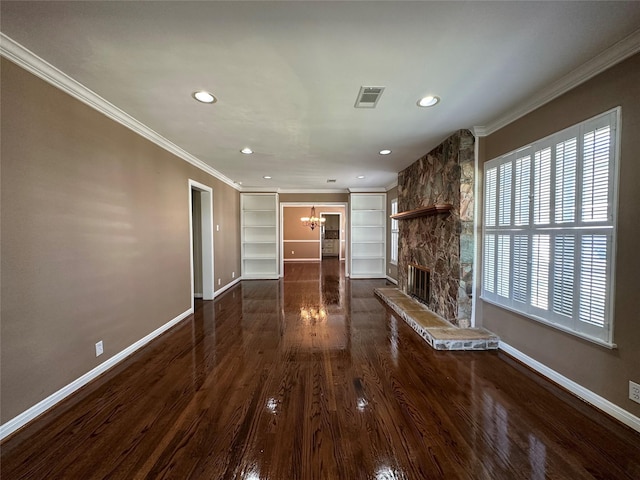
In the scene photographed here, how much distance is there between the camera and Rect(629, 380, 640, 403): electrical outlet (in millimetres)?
1762

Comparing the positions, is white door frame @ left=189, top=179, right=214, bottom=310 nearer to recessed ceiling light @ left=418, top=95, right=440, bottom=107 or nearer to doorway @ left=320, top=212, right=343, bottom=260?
recessed ceiling light @ left=418, top=95, right=440, bottom=107

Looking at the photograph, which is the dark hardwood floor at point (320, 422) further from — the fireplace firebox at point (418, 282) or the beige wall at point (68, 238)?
the fireplace firebox at point (418, 282)

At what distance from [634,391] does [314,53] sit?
3160mm

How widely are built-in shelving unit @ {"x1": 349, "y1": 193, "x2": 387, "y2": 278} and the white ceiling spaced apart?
4.36 m

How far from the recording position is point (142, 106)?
2.58m

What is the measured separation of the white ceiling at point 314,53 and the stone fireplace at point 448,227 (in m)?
0.51

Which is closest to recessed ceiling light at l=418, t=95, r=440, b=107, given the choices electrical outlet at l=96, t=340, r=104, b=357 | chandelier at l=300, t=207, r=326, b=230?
electrical outlet at l=96, t=340, r=104, b=357

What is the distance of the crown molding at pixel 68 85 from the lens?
5.68 feet

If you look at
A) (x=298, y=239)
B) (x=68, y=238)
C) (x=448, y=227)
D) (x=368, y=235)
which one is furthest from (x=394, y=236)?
(x=68, y=238)

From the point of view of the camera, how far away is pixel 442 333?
3.17m

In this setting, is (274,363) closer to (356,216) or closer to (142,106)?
(142,106)

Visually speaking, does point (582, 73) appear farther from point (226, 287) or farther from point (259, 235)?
point (259, 235)

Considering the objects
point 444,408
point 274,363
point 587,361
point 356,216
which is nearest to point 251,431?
point 274,363

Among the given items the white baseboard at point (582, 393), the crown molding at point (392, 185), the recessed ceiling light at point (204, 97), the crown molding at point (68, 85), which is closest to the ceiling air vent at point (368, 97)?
the recessed ceiling light at point (204, 97)
